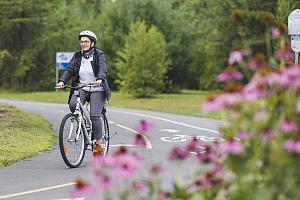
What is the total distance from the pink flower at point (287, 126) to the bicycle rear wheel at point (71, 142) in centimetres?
622

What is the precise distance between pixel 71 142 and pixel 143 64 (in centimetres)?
3408

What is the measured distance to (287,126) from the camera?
11.9 feet

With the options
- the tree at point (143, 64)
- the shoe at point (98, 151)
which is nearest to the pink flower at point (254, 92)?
the shoe at point (98, 151)

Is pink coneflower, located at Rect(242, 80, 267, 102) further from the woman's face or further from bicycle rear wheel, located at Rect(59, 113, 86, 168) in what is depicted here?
the woman's face

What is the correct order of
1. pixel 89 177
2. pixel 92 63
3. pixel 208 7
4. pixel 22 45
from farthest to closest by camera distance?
pixel 22 45 < pixel 208 7 < pixel 92 63 < pixel 89 177

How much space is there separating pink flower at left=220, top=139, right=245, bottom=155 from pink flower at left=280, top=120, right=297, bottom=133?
245mm

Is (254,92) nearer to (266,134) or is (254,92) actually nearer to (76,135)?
(266,134)

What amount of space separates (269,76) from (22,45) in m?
54.3

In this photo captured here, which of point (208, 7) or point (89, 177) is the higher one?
point (208, 7)

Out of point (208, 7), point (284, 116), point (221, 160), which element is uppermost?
point (208, 7)

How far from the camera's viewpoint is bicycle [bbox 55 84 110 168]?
9.66 meters

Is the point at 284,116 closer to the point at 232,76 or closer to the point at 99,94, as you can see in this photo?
the point at 232,76

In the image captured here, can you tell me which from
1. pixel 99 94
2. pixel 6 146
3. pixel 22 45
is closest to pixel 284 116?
pixel 99 94

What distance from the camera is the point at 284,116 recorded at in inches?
148
